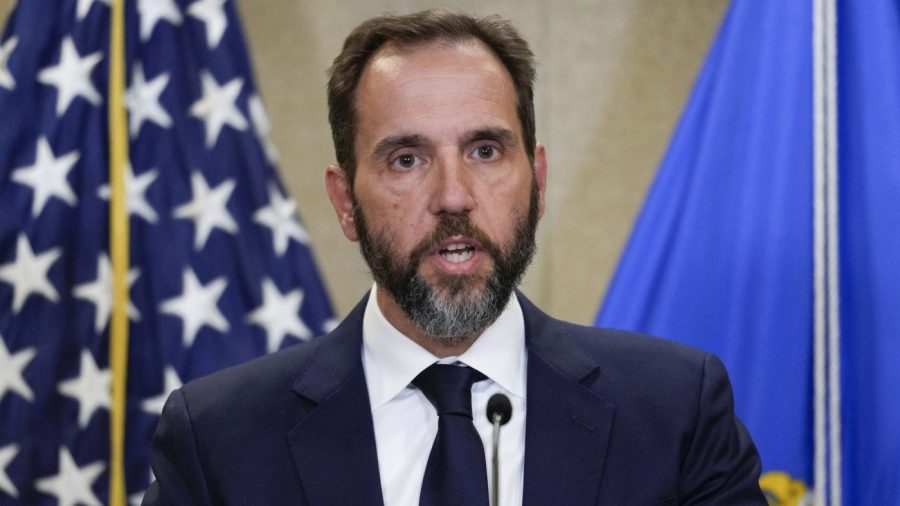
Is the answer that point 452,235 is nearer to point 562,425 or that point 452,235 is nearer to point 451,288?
point 451,288

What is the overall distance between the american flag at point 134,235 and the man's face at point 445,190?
44.8 inches

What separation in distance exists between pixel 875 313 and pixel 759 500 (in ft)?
2.34

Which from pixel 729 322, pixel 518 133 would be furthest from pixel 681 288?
pixel 518 133

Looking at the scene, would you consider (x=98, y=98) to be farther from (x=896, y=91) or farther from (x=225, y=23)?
(x=896, y=91)

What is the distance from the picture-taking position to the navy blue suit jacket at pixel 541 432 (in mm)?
1714

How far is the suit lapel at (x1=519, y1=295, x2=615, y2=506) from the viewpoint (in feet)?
5.52

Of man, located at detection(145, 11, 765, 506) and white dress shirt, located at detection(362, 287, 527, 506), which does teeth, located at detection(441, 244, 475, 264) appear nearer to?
man, located at detection(145, 11, 765, 506)

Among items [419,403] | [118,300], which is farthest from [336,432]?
[118,300]

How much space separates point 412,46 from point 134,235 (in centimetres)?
129

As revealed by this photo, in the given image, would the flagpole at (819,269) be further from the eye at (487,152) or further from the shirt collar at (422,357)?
the eye at (487,152)

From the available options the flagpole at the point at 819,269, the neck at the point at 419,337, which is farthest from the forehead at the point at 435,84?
the flagpole at the point at 819,269

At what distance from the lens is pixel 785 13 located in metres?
2.51

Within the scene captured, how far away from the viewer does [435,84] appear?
5.86 feet

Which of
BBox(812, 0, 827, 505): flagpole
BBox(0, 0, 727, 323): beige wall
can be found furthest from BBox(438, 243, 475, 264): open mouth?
BBox(0, 0, 727, 323): beige wall
